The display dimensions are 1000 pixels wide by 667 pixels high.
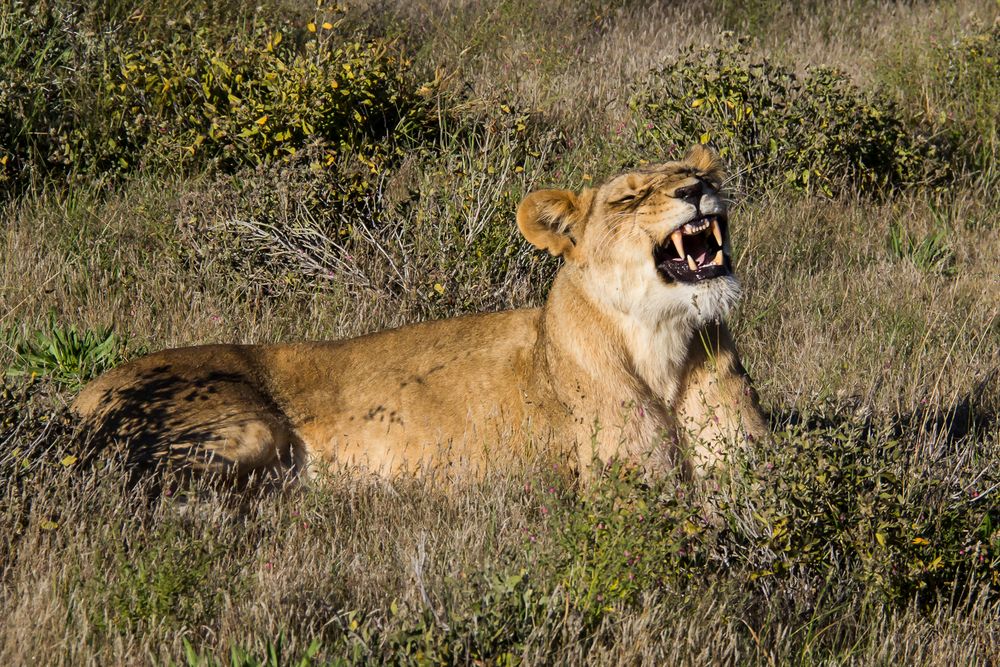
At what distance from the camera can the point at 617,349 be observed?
462cm

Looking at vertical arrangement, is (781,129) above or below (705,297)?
below

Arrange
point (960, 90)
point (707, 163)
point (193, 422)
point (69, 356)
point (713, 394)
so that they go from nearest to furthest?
point (713, 394)
point (193, 422)
point (707, 163)
point (69, 356)
point (960, 90)

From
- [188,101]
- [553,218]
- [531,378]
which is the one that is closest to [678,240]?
[553,218]

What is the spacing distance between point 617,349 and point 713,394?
38 centimetres

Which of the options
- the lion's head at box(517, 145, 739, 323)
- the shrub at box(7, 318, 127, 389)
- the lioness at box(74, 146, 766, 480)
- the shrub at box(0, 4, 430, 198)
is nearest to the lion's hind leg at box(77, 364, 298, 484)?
the lioness at box(74, 146, 766, 480)

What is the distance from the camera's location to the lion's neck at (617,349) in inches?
177

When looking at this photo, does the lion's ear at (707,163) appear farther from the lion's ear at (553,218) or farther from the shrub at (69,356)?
the shrub at (69,356)

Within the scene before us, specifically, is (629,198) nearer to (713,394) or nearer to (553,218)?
(553,218)

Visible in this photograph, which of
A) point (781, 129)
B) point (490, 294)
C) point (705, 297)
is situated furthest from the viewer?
point (781, 129)

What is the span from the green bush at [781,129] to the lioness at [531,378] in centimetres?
313

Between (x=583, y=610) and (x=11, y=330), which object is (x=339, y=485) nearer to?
(x=583, y=610)

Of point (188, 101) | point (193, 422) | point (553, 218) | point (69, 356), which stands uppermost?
point (553, 218)

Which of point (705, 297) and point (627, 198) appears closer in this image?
point (705, 297)

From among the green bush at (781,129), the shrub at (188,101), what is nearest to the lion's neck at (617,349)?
the shrub at (188,101)
